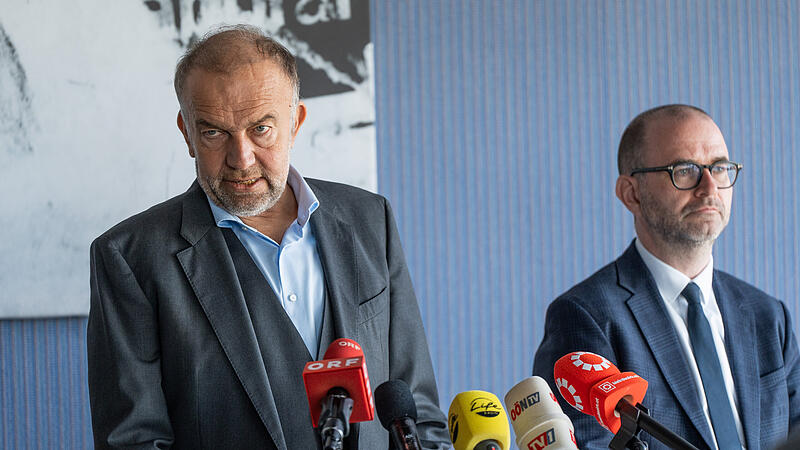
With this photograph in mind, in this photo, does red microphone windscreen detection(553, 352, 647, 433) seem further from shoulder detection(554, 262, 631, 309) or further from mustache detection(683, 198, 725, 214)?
mustache detection(683, 198, 725, 214)

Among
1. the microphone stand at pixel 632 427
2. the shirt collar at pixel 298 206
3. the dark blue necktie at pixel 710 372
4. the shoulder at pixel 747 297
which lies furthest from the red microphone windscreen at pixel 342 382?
the shoulder at pixel 747 297

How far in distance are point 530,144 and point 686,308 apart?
1.14 metres

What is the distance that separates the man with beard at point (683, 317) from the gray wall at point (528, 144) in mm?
838

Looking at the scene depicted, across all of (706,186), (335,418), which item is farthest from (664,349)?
(335,418)

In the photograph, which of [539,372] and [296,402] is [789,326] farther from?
[296,402]

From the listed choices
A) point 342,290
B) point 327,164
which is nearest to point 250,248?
point 342,290

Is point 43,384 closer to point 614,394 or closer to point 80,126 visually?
point 80,126

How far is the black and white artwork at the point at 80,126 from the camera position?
2496mm

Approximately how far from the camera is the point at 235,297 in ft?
4.80

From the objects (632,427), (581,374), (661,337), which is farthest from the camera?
(661,337)

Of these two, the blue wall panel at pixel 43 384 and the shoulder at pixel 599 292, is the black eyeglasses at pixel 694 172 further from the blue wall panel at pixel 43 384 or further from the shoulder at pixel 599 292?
the blue wall panel at pixel 43 384

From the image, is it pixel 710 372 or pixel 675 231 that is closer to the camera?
pixel 710 372

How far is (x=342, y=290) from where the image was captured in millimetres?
1554

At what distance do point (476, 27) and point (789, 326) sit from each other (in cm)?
147
